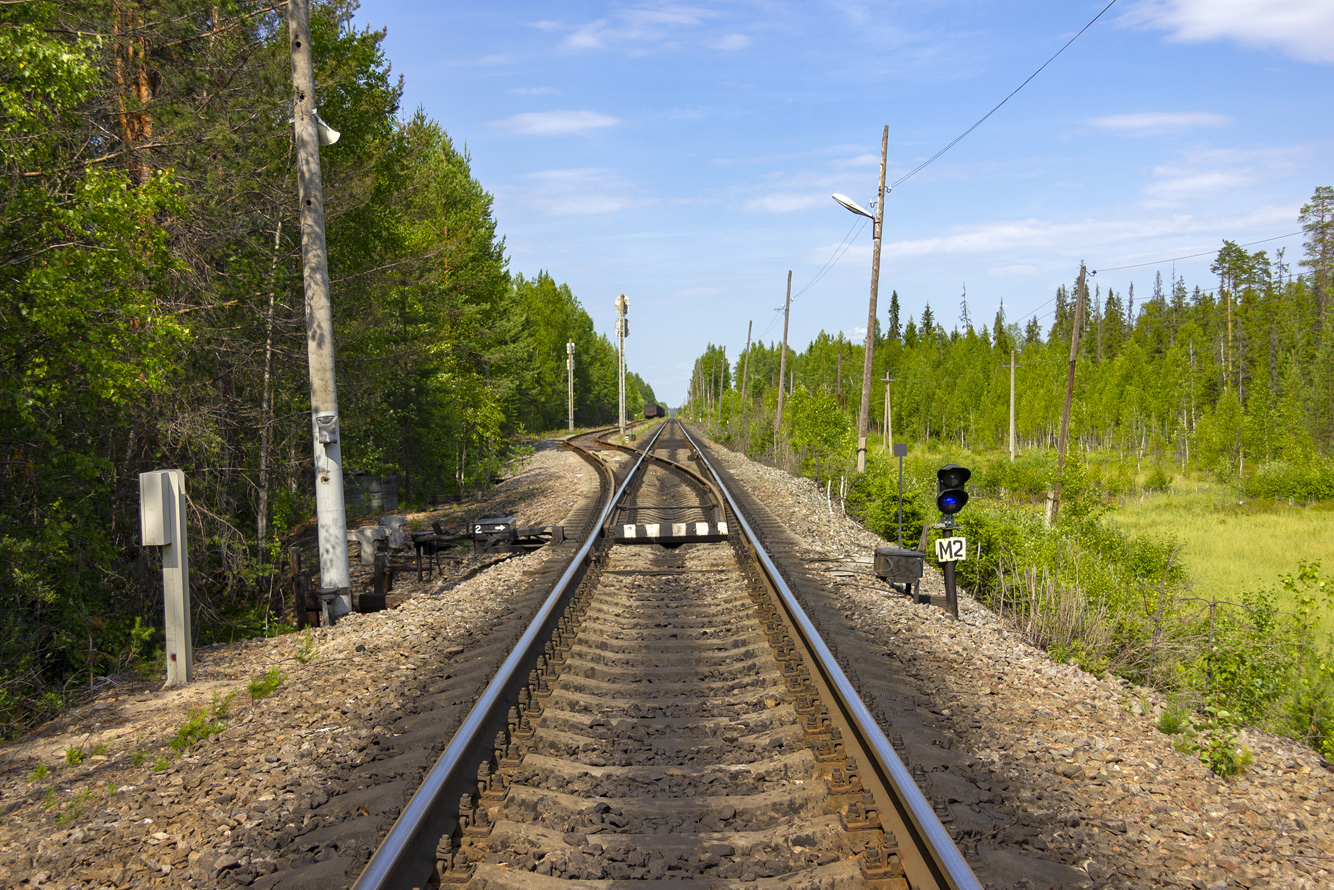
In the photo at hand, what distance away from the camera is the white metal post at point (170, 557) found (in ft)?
20.5

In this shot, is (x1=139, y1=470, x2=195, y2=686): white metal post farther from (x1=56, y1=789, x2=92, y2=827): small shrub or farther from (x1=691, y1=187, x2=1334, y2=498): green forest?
(x1=691, y1=187, x2=1334, y2=498): green forest

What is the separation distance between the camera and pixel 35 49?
6.09m

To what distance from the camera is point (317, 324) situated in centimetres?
889

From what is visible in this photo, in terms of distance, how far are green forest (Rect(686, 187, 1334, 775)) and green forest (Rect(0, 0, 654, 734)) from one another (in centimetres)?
916

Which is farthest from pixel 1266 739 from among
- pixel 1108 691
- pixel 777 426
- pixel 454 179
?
pixel 777 426

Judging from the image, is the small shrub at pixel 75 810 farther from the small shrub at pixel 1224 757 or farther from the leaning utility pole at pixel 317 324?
the small shrub at pixel 1224 757

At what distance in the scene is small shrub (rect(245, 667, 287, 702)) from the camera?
5.57 metres

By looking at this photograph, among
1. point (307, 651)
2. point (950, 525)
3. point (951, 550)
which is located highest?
point (950, 525)

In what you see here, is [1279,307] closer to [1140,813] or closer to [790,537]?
[790,537]

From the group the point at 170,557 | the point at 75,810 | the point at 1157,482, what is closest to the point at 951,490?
the point at 170,557

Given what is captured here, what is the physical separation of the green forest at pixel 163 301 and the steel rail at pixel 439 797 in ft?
12.5

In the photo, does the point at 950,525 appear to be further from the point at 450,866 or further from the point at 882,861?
the point at 450,866

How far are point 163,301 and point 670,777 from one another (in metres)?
9.21

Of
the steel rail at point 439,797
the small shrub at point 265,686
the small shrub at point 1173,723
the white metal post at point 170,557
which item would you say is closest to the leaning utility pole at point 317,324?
the white metal post at point 170,557
